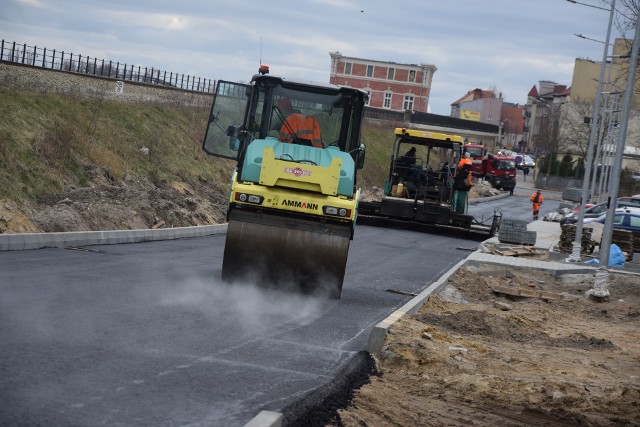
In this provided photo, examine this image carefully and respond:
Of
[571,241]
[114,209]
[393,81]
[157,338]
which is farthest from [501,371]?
[393,81]

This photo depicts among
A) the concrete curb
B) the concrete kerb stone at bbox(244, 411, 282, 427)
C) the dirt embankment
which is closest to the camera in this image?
the concrete kerb stone at bbox(244, 411, 282, 427)

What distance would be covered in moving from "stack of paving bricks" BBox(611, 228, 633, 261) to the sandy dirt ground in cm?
1176

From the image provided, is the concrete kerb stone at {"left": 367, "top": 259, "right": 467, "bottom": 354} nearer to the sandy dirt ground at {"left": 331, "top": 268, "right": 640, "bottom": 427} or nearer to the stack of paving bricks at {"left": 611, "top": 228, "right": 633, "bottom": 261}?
the sandy dirt ground at {"left": 331, "top": 268, "right": 640, "bottom": 427}

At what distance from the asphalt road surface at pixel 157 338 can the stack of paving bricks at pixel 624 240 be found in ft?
41.8

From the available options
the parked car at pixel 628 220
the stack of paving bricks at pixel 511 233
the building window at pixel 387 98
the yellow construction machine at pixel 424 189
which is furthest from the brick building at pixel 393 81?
the stack of paving bricks at pixel 511 233

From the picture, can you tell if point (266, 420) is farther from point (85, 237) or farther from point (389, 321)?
point (85, 237)

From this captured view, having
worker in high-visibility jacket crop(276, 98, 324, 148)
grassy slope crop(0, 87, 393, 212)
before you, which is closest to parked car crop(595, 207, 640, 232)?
grassy slope crop(0, 87, 393, 212)

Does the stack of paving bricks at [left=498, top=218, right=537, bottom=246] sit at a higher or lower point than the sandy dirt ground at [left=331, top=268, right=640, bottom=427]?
higher

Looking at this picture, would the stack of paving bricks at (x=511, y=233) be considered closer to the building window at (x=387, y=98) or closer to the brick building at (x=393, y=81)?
the brick building at (x=393, y=81)

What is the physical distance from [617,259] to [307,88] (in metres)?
13.9

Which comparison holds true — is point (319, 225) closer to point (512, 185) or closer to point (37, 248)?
point (37, 248)

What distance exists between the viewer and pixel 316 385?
28.6 ft

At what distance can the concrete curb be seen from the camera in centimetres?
1706

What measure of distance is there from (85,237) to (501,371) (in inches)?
439
